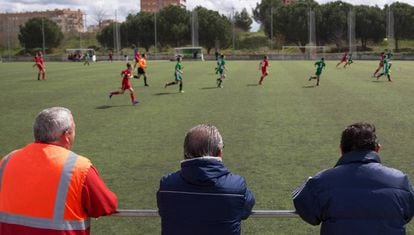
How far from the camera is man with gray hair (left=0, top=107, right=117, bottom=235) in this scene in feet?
11.0

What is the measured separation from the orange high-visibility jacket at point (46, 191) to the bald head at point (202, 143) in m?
0.68

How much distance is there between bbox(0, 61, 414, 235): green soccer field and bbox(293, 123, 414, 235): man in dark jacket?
295 cm

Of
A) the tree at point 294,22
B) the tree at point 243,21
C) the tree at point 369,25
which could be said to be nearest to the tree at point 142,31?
the tree at point 294,22

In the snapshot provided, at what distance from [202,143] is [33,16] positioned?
153434 mm

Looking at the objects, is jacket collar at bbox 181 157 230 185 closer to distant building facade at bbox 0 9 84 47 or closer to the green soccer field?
the green soccer field

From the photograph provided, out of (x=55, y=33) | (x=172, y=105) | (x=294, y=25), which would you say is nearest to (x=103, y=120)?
(x=172, y=105)

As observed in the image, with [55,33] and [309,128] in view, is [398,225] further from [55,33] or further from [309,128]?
[55,33]

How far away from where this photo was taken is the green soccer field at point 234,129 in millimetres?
8148

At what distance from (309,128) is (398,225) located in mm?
10512

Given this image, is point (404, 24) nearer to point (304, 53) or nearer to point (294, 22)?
point (294, 22)

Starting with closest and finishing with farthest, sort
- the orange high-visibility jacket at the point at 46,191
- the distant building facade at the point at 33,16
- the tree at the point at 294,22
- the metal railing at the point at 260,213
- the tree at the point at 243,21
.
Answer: the orange high-visibility jacket at the point at 46,191, the metal railing at the point at 260,213, the tree at the point at 294,22, the distant building facade at the point at 33,16, the tree at the point at 243,21

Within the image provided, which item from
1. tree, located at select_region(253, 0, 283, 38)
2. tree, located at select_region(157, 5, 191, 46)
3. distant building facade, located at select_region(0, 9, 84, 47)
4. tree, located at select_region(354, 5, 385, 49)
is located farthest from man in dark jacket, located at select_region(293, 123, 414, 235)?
tree, located at select_region(253, 0, 283, 38)

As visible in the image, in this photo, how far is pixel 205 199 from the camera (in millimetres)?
3469

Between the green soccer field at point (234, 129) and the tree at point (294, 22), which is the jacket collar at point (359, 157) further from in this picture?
the tree at point (294, 22)
